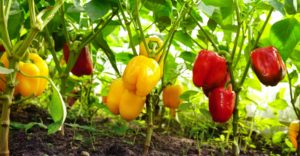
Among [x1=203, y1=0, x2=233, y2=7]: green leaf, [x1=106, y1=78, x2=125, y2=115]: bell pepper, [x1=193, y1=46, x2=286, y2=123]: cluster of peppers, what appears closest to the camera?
[x1=203, y1=0, x2=233, y2=7]: green leaf

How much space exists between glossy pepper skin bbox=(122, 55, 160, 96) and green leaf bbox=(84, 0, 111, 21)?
0.19 meters

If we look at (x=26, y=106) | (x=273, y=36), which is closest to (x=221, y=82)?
(x=273, y=36)

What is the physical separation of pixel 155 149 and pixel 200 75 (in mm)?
392

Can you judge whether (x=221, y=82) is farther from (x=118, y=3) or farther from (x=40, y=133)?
(x=40, y=133)

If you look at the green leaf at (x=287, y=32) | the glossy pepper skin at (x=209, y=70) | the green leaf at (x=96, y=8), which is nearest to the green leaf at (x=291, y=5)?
the green leaf at (x=287, y=32)

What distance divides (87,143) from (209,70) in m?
0.50

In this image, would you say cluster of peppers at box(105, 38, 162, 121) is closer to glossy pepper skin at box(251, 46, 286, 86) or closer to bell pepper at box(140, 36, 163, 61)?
bell pepper at box(140, 36, 163, 61)

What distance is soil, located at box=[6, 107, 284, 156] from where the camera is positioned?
1389mm

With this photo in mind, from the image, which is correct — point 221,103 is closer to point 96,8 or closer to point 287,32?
point 287,32

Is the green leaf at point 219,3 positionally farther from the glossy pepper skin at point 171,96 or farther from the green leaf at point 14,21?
the glossy pepper skin at point 171,96

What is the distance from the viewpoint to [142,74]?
1261 millimetres

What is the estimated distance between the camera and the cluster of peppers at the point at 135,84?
129 cm

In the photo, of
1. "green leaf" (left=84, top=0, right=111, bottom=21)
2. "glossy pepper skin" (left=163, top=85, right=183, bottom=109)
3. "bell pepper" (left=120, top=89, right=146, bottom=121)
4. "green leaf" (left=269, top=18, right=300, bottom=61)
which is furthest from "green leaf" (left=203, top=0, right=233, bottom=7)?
"glossy pepper skin" (left=163, top=85, right=183, bottom=109)

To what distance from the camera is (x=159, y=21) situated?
1.43 m
